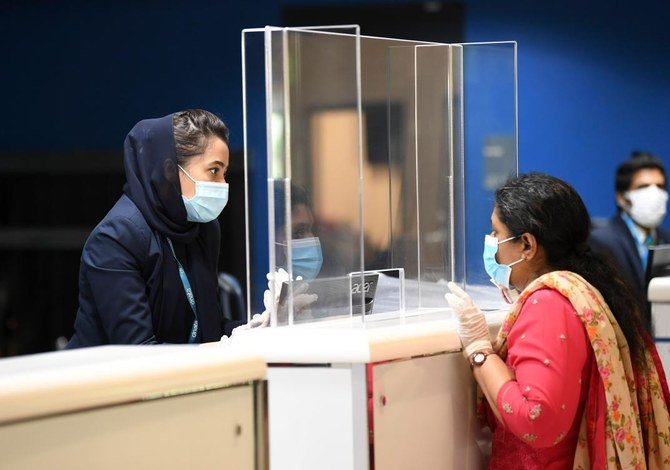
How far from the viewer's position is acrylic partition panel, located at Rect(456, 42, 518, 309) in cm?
233

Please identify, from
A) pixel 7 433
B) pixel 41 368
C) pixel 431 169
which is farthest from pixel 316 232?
pixel 7 433

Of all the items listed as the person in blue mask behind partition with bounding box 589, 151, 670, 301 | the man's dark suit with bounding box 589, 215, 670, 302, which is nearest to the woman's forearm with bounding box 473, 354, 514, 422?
the man's dark suit with bounding box 589, 215, 670, 302

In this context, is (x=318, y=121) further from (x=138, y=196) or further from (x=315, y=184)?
(x=138, y=196)

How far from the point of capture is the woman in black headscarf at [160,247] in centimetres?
231

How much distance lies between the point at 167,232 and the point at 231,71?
10.8ft

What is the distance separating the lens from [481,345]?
1899 millimetres

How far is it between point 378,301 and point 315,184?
0.32 metres

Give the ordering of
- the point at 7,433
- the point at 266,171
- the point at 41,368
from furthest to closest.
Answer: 1. the point at 266,171
2. the point at 41,368
3. the point at 7,433

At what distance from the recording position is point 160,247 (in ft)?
7.92

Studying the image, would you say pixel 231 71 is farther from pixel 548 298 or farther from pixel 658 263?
pixel 548 298

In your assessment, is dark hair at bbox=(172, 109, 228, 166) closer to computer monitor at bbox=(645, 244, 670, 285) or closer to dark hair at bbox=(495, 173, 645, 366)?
dark hair at bbox=(495, 173, 645, 366)

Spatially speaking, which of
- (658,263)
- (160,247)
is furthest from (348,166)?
(658,263)

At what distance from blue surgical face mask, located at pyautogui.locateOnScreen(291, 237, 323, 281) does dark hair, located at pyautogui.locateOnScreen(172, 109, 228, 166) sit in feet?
2.51

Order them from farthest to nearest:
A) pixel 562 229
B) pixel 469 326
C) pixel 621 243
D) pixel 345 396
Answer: pixel 621 243
pixel 562 229
pixel 469 326
pixel 345 396
